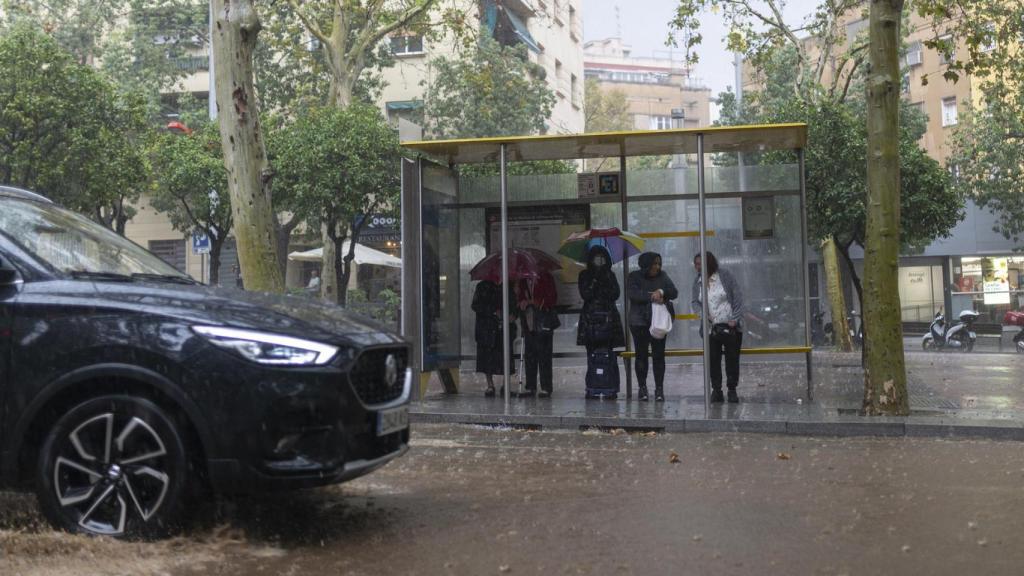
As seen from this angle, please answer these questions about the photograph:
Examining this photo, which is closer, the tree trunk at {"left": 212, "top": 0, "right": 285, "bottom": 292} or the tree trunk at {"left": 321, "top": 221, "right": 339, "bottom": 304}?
the tree trunk at {"left": 212, "top": 0, "right": 285, "bottom": 292}

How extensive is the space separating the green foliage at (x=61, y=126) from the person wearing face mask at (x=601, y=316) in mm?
17177

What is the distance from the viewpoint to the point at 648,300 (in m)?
12.5

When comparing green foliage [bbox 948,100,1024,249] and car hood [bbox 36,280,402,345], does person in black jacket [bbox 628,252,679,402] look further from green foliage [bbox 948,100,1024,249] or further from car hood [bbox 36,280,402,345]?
green foliage [bbox 948,100,1024,249]

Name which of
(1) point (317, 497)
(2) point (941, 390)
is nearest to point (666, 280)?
(2) point (941, 390)

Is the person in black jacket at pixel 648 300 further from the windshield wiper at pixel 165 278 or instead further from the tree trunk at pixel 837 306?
the tree trunk at pixel 837 306

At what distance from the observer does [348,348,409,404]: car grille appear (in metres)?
4.87

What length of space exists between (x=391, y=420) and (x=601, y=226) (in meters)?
9.43

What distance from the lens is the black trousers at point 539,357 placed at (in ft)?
43.4

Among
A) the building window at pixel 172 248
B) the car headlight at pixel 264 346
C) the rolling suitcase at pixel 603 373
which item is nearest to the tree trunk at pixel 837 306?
the rolling suitcase at pixel 603 373

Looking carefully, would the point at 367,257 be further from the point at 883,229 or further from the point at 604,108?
the point at 604,108

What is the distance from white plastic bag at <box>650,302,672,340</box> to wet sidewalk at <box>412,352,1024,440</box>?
2.73 ft

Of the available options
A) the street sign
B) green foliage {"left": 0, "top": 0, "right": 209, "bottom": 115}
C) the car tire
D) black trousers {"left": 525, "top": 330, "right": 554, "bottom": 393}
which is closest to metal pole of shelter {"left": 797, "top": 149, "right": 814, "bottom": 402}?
black trousers {"left": 525, "top": 330, "right": 554, "bottom": 393}

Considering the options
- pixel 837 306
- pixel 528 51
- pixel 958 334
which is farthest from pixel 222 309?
pixel 528 51

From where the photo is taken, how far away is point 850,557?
479 cm
